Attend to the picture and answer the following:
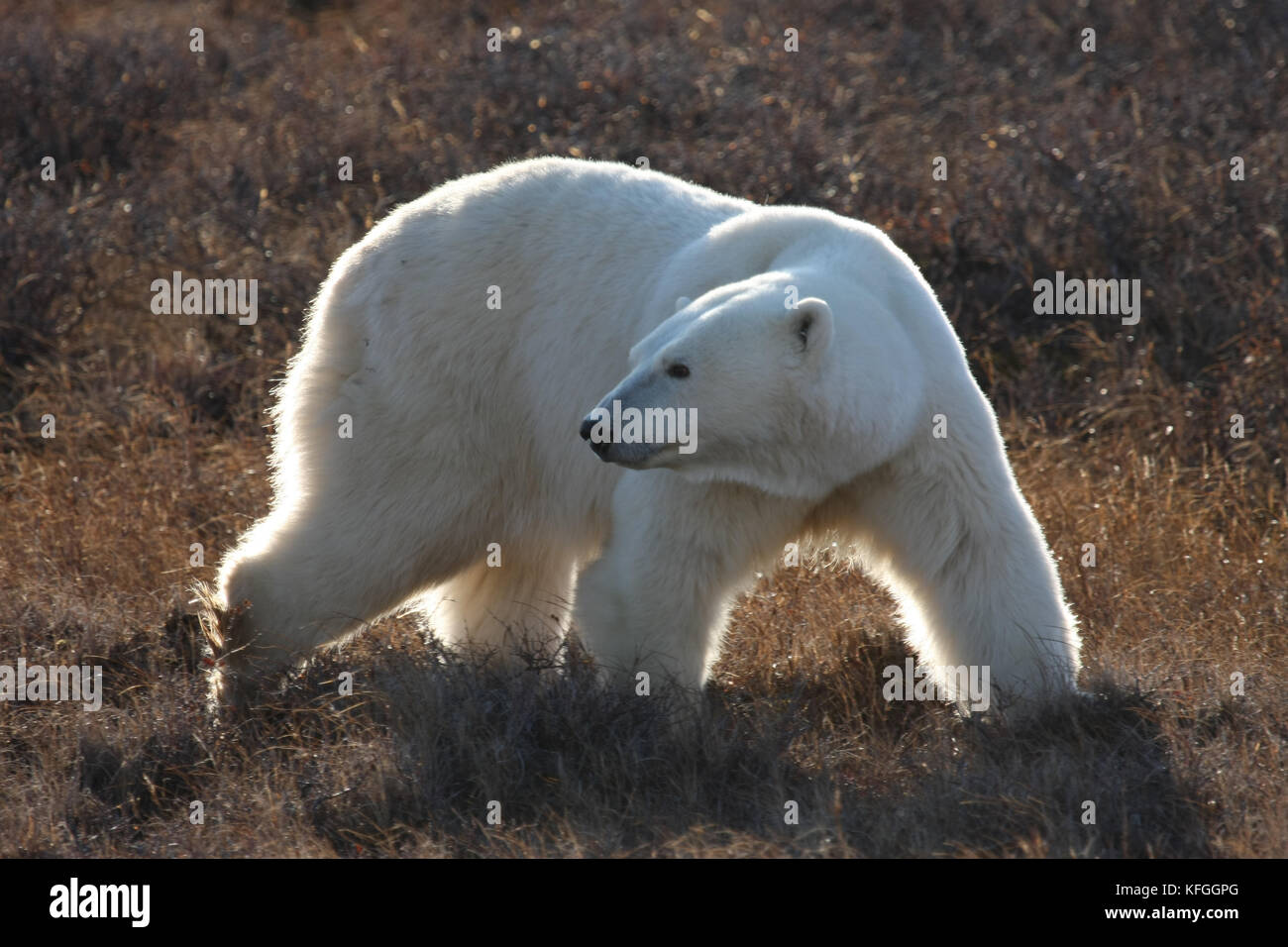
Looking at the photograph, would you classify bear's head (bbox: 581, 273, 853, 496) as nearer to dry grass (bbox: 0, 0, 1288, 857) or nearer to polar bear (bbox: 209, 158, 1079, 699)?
A: polar bear (bbox: 209, 158, 1079, 699)

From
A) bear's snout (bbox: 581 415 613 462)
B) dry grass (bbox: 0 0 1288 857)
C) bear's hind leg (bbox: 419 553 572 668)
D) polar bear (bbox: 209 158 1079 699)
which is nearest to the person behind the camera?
bear's snout (bbox: 581 415 613 462)

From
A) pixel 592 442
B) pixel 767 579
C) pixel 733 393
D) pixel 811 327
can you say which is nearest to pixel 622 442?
pixel 592 442

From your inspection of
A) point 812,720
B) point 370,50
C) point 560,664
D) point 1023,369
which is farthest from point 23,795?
point 370,50

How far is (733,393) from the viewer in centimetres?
314

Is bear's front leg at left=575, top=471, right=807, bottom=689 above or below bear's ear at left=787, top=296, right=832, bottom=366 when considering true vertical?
below

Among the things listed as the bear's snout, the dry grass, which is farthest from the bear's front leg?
the bear's snout

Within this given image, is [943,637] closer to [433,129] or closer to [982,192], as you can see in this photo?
[982,192]

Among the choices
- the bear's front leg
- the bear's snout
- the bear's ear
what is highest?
the bear's ear

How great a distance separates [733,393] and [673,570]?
570 millimetres

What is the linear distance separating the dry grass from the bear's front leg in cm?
15

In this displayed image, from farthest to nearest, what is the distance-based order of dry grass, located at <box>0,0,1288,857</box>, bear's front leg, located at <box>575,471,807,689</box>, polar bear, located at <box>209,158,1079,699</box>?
bear's front leg, located at <box>575,471,807,689</box>, dry grass, located at <box>0,0,1288,857</box>, polar bear, located at <box>209,158,1079,699</box>

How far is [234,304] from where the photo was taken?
7238 millimetres

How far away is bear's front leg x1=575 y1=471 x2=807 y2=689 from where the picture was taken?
349 centimetres

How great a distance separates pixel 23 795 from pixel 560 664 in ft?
4.34
